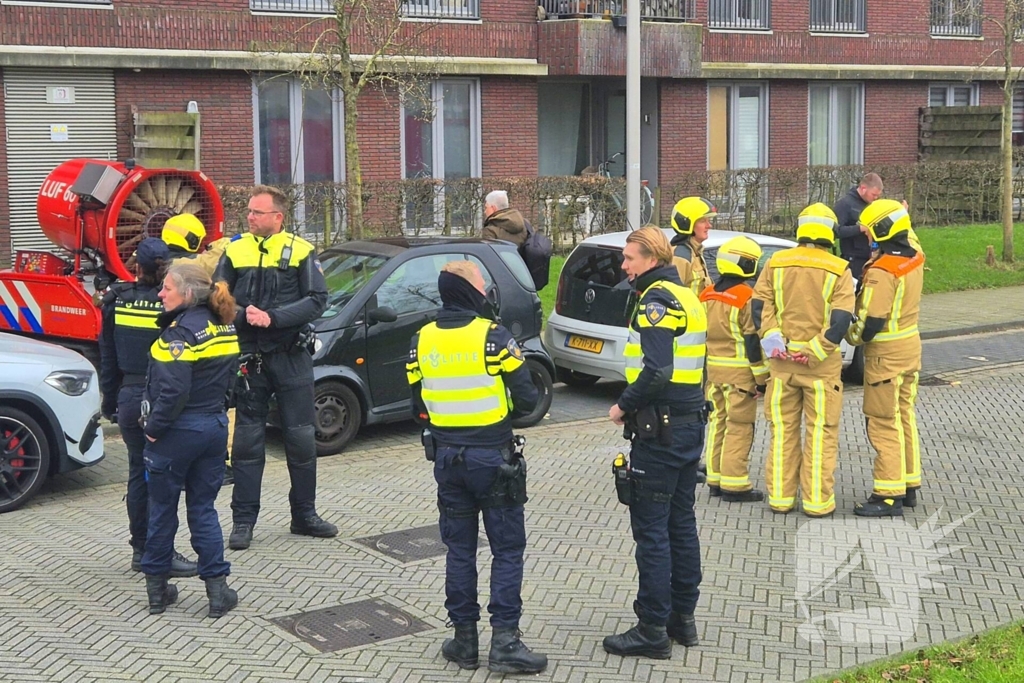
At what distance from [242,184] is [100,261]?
7.53m

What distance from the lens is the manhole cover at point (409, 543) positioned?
766cm

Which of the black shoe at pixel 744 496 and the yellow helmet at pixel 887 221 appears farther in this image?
the black shoe at pixel 744 496

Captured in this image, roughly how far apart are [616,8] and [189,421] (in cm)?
1842

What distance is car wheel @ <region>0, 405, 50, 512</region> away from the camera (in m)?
8.59

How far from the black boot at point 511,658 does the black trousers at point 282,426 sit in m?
2.43

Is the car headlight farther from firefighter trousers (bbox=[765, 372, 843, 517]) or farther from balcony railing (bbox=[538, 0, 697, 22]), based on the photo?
balcony railing (bbox=[538, 0, 697, 22])

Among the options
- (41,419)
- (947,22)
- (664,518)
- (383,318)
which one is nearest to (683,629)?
(664,518)

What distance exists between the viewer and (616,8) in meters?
23.5

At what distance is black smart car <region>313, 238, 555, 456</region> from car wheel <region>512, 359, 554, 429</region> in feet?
0.04

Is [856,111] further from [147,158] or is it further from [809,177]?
[147,158]

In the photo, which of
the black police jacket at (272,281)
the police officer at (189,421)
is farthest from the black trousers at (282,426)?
the police officer at (189,421)

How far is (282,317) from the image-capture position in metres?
7.56

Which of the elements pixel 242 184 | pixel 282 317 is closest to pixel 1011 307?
pixel 242 184

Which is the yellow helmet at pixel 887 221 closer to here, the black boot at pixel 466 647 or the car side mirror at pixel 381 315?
the car side mirror at pixel 381 315
